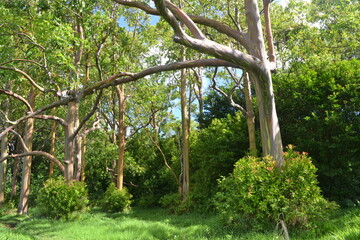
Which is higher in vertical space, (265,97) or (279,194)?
(265,97)

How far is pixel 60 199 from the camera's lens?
39.4ft

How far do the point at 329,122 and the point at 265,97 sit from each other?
3538 mm

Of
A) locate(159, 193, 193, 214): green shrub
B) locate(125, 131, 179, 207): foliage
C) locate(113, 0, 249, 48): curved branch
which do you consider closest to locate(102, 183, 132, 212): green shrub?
locate(159, 193, 193, 214): green shrub

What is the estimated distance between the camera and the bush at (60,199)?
12086mm

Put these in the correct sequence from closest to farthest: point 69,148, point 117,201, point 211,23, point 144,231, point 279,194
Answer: point 279,194, point 211,23, point 144,231, point 69,148, point 117,201

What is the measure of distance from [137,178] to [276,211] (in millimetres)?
15785

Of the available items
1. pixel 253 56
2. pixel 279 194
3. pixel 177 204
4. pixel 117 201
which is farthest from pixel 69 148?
pixel 279 194

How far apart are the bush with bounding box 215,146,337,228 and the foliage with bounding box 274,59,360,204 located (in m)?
3.34

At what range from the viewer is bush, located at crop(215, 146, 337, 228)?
620 centimetres

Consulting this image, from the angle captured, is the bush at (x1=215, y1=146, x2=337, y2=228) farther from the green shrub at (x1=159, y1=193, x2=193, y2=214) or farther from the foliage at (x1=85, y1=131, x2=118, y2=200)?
the foliage at (x1=85, y1=131, x2=118, y2=200)

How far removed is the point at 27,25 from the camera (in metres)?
10.4

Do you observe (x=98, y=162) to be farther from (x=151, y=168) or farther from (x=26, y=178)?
(x=26, y=178)

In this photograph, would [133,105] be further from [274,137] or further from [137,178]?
[274,137]

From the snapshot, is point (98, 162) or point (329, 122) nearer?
point (329, 122)
